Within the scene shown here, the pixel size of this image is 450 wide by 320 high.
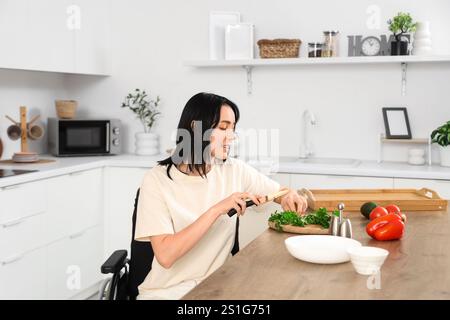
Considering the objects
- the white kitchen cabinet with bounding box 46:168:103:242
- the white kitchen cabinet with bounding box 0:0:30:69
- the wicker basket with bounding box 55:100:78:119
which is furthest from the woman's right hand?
the wicker basket with bounding box 55:100:78:119

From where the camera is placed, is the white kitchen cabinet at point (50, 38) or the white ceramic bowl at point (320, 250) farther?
the white kitchen cabinet at point (50, 38)

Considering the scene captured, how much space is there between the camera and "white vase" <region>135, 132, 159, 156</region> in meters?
4.44

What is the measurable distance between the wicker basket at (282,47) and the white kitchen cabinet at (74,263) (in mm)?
1608

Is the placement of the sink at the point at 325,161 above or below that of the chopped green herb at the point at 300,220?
above

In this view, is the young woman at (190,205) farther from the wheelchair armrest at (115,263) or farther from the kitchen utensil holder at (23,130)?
the kitchen utensil holder at (23,130)

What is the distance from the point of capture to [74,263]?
375 centimetres

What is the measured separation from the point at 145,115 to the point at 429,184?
80.2 inches

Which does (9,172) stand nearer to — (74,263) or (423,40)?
(74,263)

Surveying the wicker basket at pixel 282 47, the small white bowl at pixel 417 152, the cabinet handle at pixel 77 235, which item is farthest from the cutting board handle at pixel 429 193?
the cabinet handle at pixel 77 235

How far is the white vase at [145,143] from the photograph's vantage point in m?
4.44

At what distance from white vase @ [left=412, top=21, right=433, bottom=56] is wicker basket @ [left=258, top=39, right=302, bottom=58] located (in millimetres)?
744
